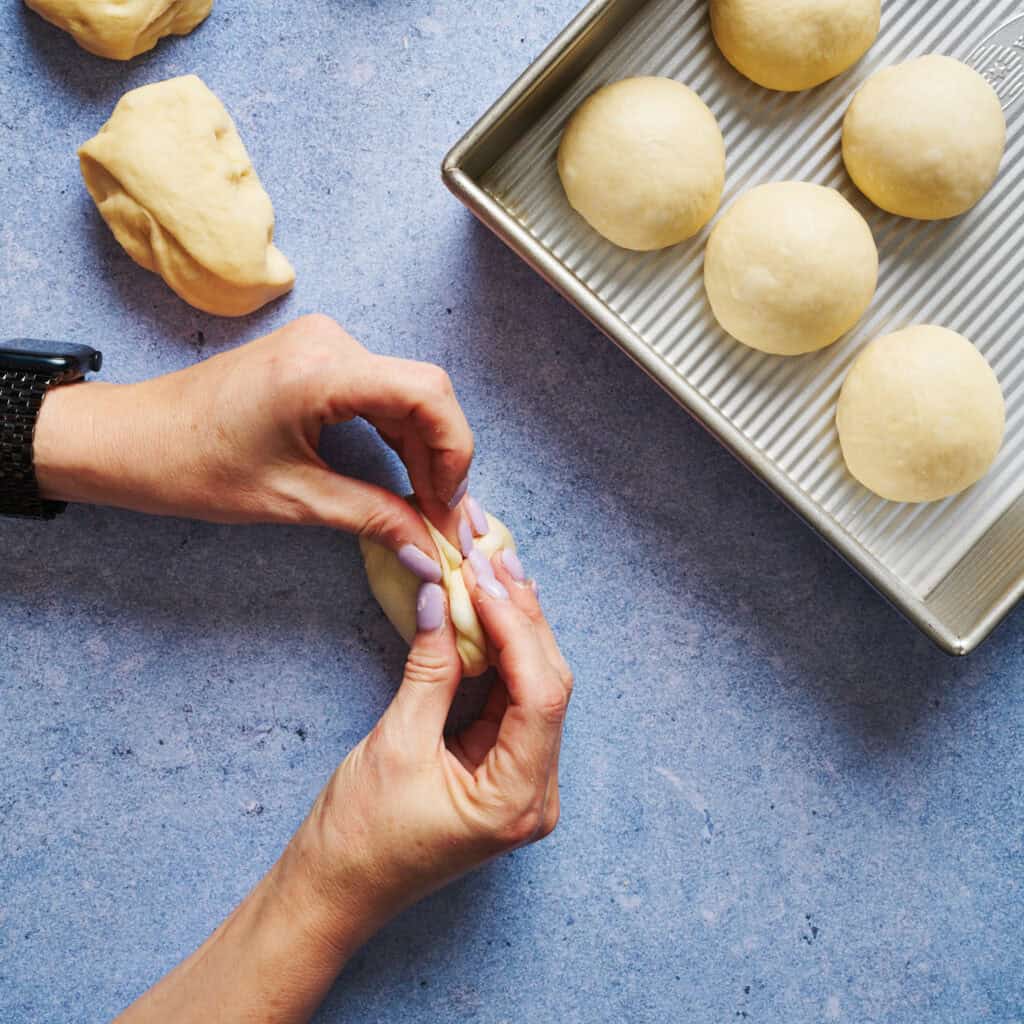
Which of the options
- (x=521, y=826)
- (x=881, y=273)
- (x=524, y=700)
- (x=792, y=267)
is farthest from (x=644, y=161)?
(x=521, y=826)

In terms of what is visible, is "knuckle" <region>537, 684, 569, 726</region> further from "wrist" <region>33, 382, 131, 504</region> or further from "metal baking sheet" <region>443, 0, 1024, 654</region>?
"wrist" <region>33, 382, 131, 504</region>

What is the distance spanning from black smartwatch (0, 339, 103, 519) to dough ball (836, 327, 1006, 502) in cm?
75

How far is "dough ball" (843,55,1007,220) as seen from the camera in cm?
86

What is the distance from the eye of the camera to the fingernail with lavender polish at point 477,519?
912 millimetres

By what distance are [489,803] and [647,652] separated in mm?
258

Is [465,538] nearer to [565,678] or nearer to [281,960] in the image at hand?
[565,678]

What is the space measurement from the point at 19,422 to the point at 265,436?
0.82 feet

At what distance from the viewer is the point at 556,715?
83 centimetres

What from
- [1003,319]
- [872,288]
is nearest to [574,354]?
[872,288]

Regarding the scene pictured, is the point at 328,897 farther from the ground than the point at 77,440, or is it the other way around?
the point at 77,440

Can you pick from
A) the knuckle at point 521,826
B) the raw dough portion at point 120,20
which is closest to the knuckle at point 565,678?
the knuckle at point 521,826

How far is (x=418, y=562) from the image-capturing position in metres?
0.85

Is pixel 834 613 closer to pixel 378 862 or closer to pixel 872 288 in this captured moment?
pixel 872 288

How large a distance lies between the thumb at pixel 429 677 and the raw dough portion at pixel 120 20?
604 millimetres
